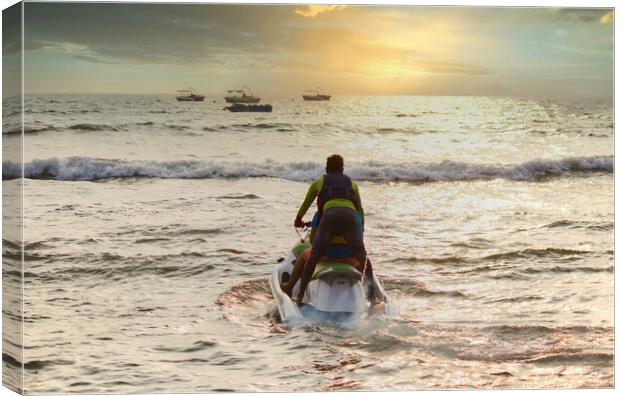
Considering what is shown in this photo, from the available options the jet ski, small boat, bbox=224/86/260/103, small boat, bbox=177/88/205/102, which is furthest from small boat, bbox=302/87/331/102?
the jet ski

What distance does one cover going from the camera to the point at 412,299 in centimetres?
967

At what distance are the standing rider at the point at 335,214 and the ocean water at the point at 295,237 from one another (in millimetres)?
600

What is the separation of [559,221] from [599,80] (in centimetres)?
137

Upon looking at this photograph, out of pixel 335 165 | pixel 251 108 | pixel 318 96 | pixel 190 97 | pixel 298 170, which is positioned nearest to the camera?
pixel 335 165

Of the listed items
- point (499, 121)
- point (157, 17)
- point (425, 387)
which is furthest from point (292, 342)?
point (499, 121)

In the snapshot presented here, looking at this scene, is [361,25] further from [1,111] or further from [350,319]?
[1,111]

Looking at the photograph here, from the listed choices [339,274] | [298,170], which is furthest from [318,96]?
[339,274]

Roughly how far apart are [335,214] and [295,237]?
3.68 meters

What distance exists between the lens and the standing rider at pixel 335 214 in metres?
8.41

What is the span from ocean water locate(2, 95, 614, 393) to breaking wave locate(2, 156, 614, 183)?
38mm

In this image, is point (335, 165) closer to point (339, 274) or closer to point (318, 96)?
point (339, 274)

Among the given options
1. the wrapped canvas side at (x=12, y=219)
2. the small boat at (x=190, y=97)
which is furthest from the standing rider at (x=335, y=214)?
the small boat at (x=190, y=97)

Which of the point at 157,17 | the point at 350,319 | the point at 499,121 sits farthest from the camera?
the point at 499,121

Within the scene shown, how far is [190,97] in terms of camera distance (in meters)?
12.6
